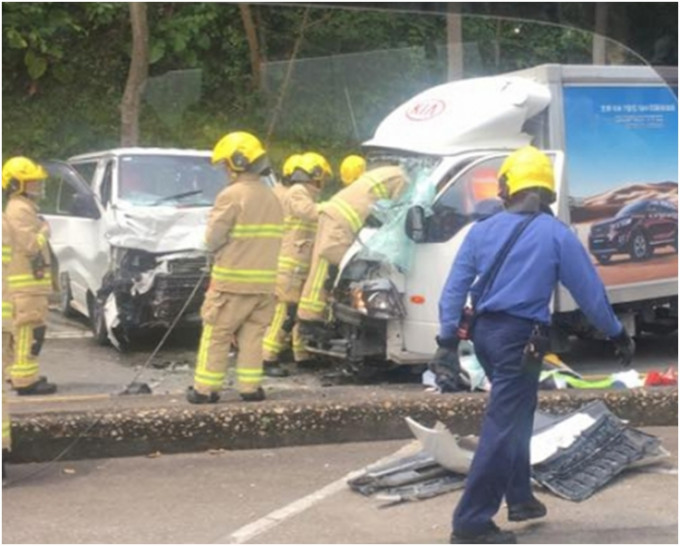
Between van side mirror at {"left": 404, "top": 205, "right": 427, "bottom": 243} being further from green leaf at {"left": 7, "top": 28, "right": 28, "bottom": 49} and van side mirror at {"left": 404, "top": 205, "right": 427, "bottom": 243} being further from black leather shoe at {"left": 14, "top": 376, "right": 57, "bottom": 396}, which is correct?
green leaf at {"left": 7, "top": 28, "right": 28, "bottom": 49}

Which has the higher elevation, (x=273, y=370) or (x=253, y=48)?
(x=253, y=48)

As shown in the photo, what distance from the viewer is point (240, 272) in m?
7.80

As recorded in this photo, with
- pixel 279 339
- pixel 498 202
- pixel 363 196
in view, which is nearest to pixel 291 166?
pixel 363 196

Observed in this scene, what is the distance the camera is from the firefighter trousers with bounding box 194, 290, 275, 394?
25.5 feet

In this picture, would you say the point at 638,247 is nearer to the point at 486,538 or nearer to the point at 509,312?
the point at 509,312

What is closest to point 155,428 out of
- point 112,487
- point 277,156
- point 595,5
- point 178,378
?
point 112,487

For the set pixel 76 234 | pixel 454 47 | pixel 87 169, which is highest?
pixel 454 47

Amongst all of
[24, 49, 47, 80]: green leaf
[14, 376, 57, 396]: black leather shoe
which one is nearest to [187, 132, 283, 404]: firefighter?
[14, 376, 57, 396]: black leather shoe

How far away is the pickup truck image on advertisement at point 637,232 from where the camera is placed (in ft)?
32.4

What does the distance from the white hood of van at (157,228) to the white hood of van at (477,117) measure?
A: 208 centimetres

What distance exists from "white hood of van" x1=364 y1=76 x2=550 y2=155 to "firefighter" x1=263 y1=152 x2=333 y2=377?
87 cm

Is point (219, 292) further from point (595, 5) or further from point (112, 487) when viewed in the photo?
point (595, 5)

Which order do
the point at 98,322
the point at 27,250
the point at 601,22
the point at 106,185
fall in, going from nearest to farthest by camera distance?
the point at 601,22
the point at 27,250
the point at 98,322
the point at 106,185

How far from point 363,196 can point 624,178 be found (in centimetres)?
212
